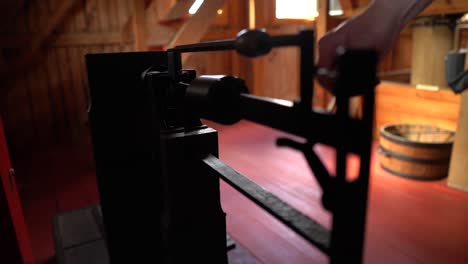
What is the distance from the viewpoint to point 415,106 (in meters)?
3.74

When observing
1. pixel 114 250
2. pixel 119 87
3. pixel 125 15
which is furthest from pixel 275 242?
pixel 125 15

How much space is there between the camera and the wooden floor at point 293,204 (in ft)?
7.15

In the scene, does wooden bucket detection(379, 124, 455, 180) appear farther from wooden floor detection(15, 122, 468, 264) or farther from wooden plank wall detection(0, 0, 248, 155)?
wooden plank wall detection(0, 0, 248, 155)

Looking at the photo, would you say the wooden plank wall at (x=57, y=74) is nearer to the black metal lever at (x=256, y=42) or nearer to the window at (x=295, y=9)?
the window at (x=295, y=9)

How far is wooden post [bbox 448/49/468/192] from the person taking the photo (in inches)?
113

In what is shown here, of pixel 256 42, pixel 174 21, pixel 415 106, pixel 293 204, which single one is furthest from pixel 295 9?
pixel 256 42

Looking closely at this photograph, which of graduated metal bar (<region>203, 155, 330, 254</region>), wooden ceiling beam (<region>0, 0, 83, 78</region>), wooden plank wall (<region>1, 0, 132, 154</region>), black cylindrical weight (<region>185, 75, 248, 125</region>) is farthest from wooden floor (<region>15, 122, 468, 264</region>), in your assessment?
black cylindrical weight (<region>185, 75, 248, 125</region>)

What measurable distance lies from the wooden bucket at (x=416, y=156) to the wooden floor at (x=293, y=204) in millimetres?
90

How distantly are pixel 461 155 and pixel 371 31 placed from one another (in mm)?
2643

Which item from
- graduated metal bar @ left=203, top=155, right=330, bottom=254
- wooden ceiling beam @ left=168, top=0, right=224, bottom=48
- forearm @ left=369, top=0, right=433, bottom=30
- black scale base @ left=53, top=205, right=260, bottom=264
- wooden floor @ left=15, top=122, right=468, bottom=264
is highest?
wooden ceiling beam @ left=168, top=0, right=224, bottom=48

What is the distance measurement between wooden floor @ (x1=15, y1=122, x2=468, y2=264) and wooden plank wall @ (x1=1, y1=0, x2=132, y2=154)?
0.52 meters

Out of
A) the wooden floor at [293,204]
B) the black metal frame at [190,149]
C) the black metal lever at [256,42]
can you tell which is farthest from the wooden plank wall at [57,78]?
the black metal lever at [256,42]

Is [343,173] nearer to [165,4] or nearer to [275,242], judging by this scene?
[275,242]

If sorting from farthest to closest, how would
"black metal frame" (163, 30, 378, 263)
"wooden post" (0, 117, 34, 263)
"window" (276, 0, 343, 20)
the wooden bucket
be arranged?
"window" (276, 0, 343, 20) → the wooden bucket → "wooden post" (0, 117, 34, 263) → "black metal frame" (163, 30, 378, 263)
